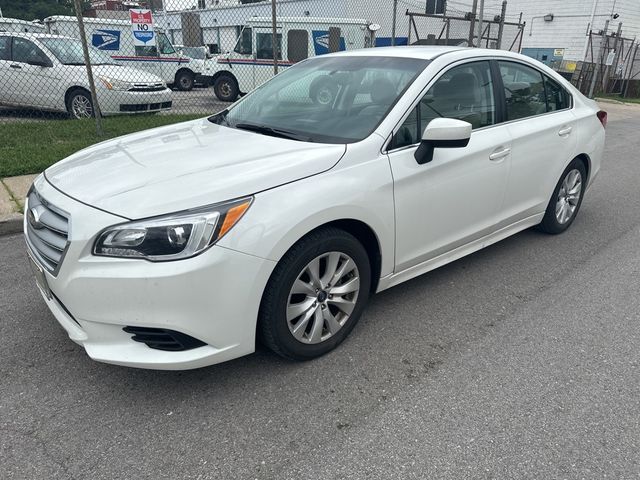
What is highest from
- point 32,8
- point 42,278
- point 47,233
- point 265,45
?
point 32,8

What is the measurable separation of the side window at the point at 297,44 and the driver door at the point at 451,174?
11.0m

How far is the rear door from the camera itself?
3850 millimetres

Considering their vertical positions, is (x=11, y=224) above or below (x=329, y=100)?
below

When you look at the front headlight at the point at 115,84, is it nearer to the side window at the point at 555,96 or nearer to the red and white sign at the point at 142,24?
the red and white sign at the point at 142,24

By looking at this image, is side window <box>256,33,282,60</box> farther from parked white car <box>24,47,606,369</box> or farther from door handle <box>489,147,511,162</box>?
door handle <box>489,147,511,162</box>

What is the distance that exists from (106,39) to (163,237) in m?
15.1

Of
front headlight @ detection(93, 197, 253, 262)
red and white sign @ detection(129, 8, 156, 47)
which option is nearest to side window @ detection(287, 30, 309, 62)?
red and white sign @ detection(129, 8, 156, 47)

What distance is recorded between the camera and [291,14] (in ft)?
72.9

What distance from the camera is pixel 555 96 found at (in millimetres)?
4418

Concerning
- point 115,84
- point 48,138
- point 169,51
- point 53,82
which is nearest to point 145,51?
point 169,51

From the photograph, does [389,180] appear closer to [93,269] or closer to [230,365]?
[230,365]

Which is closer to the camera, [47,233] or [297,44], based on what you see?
[47,233]

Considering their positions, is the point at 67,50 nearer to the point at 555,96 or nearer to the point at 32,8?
the point at 555,96

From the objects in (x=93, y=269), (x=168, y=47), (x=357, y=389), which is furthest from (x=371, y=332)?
(x=168, y=47)
